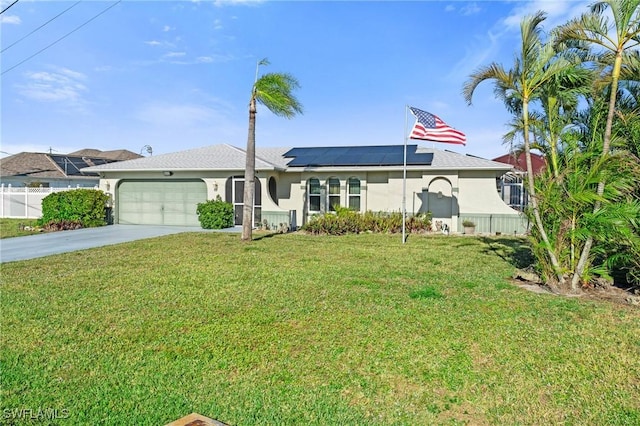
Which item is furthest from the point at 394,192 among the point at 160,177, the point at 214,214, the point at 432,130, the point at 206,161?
the point at 160,177

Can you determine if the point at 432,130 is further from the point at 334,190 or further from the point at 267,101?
the point at 334,190

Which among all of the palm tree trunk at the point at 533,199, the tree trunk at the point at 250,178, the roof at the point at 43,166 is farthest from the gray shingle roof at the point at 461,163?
the roof at the point at 43,166

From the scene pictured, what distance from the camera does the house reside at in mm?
33500

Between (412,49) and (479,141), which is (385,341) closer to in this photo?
(412,49)

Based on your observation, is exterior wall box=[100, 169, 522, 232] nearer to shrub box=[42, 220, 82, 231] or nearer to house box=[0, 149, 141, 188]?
shrub box=[42, 220, 82, 231]

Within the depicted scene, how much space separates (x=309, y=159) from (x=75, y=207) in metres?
10.9

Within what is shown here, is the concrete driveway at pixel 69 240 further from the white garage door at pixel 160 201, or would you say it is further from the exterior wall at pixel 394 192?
the exterior wall at pixel 394 192

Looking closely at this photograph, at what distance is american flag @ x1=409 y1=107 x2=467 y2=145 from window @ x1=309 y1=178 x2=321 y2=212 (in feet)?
22.2

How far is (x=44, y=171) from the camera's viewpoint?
34781 millimetres

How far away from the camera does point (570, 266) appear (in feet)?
24.6

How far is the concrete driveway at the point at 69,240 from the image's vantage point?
11.6m

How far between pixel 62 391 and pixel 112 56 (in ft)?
50.5

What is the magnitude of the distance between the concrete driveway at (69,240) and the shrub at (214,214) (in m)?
0.54

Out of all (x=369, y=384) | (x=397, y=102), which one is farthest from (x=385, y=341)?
(x=397, y=102)
